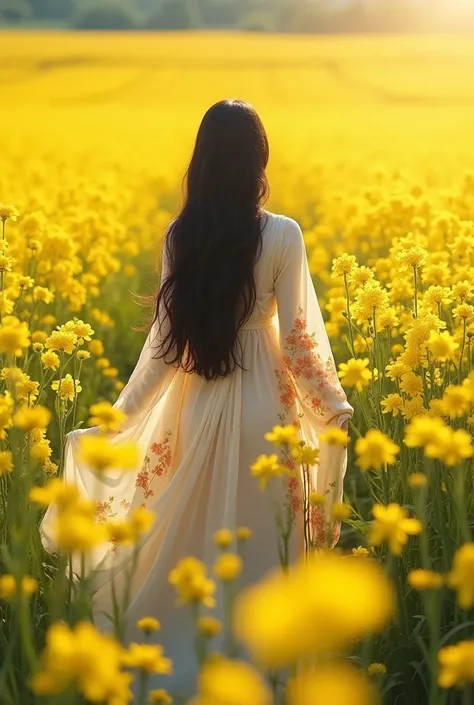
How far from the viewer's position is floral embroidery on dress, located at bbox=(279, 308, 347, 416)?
292 cm

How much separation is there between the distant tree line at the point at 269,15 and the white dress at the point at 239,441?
1260 centimetres

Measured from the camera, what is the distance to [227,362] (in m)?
→ 2.94

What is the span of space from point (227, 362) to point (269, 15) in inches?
563

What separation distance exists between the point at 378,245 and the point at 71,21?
432 inches

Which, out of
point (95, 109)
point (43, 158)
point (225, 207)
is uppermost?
point (95, 109)

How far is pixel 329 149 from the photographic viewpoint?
12.6m

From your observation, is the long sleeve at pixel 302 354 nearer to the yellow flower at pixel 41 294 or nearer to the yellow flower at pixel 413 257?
the yellow flower at pixel 413 257

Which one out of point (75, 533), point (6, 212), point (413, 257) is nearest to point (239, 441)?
point (413, 257)

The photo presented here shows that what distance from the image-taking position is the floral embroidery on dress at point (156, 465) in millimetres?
3055

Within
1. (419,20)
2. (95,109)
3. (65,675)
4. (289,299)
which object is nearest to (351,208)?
(289,299)

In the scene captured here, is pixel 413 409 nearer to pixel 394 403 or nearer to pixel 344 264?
pixel 394 403

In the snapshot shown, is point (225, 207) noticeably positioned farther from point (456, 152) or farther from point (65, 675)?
point (456, 152)

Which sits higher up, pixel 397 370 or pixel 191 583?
pixel 397 370

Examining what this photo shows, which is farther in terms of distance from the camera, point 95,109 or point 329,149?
point 95,109
